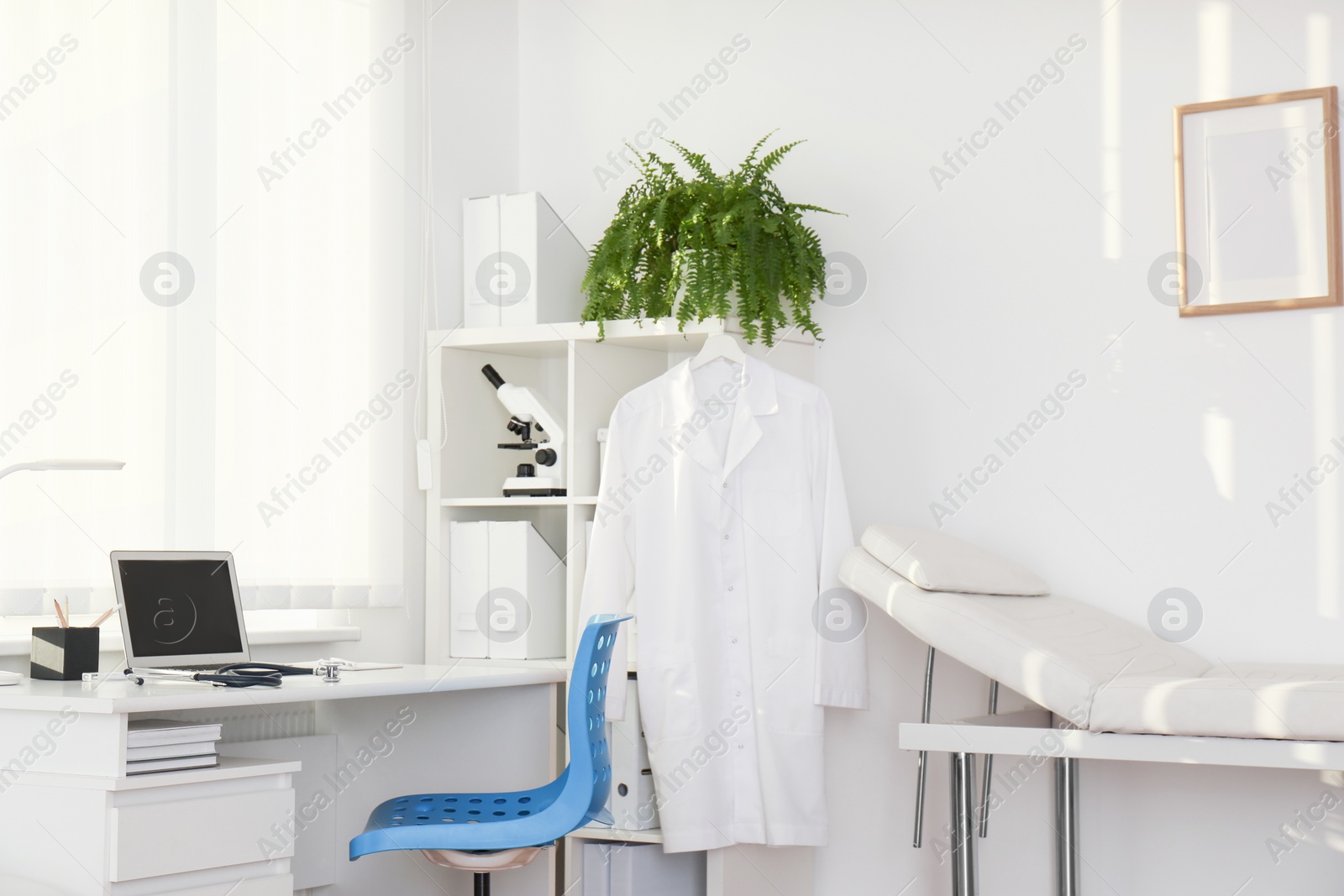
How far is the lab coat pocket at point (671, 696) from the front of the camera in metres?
3.07

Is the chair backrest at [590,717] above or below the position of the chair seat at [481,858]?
above

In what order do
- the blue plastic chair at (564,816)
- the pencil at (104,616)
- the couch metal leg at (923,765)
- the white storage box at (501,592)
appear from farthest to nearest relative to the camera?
the white storage box at (501,592) < the couch metal leg at (923,765) < the pencil at (104,616) < the blue plastic chair at (564,816)

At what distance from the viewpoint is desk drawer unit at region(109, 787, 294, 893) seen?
210cm

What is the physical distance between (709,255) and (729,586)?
2.62ft

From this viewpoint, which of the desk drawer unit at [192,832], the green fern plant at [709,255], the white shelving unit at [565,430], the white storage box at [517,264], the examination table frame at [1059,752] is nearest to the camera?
the desk drawer unit at [192,832]

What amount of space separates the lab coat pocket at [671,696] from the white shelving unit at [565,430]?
0.83ft

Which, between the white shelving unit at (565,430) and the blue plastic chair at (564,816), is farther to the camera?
the white shelving unit at (565,430)

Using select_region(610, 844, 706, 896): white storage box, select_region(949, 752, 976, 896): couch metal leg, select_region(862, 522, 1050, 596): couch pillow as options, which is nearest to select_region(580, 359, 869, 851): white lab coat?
select_region(610, 844, 706, 896): white storage box

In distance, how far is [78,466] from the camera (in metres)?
2.47

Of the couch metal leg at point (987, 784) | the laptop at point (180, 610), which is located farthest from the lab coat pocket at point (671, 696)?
the laptop at point (180, 610)

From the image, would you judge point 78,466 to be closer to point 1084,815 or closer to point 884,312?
point 884,312

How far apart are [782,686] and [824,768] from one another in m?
0.40

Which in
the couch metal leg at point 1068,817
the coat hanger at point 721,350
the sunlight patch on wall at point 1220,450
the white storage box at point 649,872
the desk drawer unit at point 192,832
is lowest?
the white storage box at point 649,872

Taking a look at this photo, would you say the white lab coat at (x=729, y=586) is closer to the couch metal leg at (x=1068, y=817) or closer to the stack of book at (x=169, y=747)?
the couch metal leg at (x=1068, y=817)
